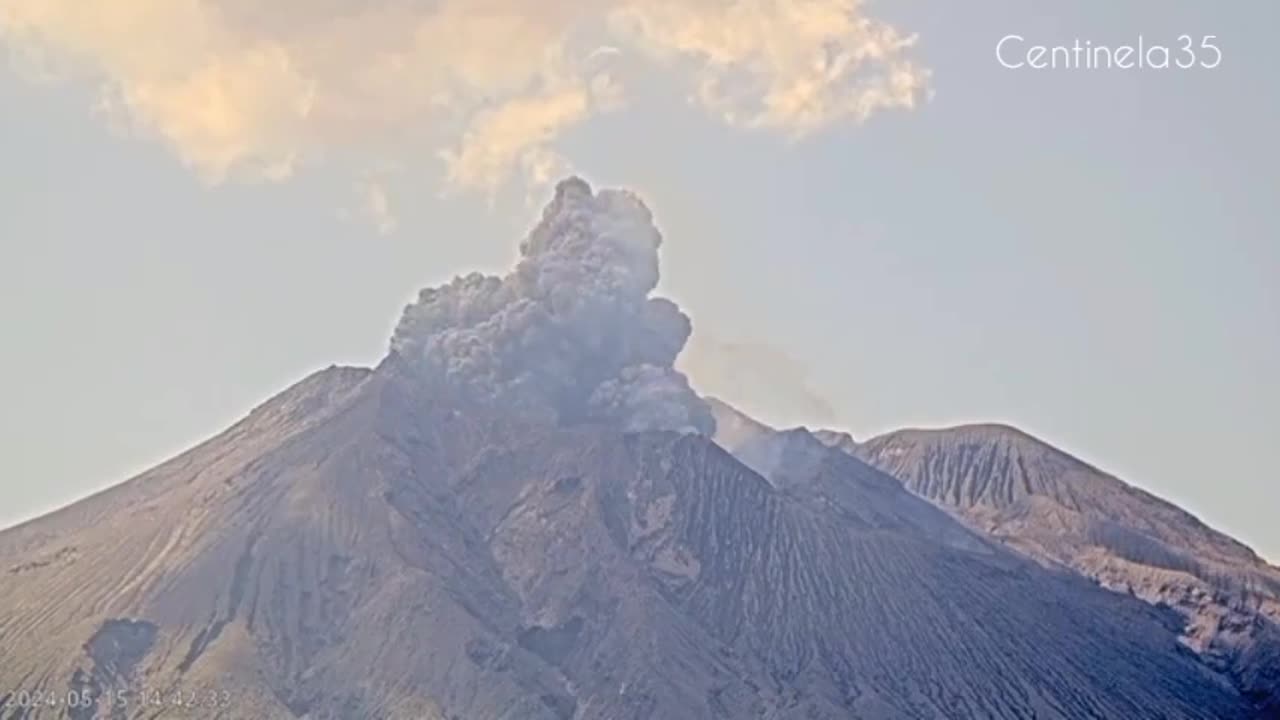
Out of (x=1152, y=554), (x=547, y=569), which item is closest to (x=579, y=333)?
(x=547, y=569)

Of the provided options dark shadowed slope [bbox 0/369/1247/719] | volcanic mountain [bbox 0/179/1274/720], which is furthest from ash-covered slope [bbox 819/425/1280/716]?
dark shadowed slope [bbox 0/369/1247/719]

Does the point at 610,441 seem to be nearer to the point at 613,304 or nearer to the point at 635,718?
the point at 613,304

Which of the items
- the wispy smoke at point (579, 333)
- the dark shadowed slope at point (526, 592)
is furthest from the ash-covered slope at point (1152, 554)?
the wispy smoke at point (579, 333)

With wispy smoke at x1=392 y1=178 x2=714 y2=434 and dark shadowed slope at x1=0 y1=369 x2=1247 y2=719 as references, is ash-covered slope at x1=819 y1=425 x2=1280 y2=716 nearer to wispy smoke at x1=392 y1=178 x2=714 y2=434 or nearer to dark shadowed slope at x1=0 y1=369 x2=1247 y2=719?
dark shadowed slope at x1=0 y1=369 x2=1247 y2=719

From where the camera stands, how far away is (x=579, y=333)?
164125 mm

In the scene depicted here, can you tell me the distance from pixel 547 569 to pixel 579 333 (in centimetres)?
2330

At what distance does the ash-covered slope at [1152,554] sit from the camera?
16000 cm

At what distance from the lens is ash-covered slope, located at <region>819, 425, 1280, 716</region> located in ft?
525

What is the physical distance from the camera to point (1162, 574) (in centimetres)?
17125

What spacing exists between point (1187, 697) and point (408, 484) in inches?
2241

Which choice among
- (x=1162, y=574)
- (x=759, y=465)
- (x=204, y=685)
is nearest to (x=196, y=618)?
(x=204, y=685)

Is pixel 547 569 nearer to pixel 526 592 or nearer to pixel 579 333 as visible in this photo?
pixel 526 592

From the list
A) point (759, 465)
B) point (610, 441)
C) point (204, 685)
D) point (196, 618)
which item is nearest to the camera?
point (204, 685)

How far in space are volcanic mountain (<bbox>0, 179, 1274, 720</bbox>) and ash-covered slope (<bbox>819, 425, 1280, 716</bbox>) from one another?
2943mm
